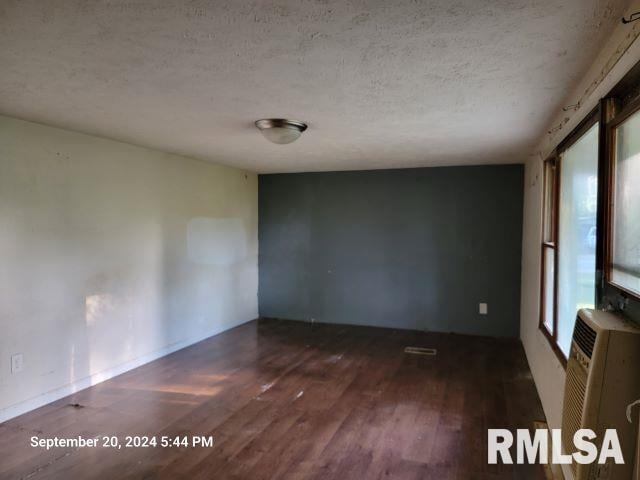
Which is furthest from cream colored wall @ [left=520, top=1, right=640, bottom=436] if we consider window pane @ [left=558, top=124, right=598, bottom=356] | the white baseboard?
the white baseboard

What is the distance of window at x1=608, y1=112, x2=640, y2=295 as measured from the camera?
146 centimetres

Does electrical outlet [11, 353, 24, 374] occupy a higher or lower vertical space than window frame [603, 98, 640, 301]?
lower

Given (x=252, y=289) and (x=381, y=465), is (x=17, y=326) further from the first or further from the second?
(x=252, y=289)

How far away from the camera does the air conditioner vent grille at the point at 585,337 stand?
139 centimetres

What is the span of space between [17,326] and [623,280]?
11.7 ft

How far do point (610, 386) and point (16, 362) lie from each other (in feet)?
11.4

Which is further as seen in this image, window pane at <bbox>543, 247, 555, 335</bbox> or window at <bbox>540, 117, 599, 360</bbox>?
window pane at <bbox>543, 247, 555, 335</bbox>

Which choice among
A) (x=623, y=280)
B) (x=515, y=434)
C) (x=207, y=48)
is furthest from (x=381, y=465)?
(x=207, y=48)

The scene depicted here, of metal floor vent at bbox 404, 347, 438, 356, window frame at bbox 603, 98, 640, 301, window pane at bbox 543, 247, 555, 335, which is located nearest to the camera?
window frame at bbox 603, 98, 640, 301

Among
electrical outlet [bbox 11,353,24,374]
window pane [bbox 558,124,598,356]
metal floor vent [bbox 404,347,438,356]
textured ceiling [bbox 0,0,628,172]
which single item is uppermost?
textured ceiling [bbox 0,0,628,172]

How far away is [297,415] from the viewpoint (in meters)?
2.97

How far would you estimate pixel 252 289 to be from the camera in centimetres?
602

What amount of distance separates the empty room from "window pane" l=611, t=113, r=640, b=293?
1cm

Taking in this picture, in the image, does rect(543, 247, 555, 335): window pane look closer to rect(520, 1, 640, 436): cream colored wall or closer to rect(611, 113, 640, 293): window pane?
rect(520, 1, 640, 436): cream colored wall
